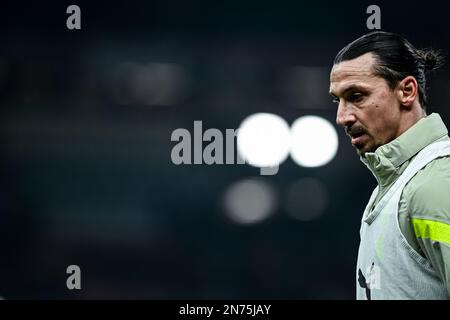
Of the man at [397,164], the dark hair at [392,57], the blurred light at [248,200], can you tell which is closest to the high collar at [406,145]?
the man at [397,164]

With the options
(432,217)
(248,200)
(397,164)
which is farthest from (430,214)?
(248,200)

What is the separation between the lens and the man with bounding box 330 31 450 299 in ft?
3.32

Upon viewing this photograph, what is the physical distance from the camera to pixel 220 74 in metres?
2.53

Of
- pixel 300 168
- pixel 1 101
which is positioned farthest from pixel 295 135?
pixel 1 101

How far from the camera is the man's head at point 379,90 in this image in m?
1.25

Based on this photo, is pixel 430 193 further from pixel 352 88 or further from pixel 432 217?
pixel 352 88

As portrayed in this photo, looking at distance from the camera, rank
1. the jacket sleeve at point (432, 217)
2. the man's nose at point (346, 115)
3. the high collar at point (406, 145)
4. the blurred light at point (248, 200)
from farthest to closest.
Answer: the blurred light at point (248, 200)
the man's nose at point (346, 115)
the high collar at point (406, 145)
the jacket sleeve at point (432, 217)

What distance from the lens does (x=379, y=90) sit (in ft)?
4.13

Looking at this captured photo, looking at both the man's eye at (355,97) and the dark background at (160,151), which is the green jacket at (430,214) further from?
the dark background at (160,151)

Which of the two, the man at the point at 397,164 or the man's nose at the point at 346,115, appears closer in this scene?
the man at the point at 397,164

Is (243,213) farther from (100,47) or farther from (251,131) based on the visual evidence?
(100,47)

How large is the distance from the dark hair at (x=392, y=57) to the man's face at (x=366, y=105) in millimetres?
14

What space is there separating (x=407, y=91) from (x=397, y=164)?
0.17m

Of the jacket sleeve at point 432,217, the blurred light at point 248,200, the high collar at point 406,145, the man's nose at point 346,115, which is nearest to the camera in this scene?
the jacket sleeve at point 432,217
